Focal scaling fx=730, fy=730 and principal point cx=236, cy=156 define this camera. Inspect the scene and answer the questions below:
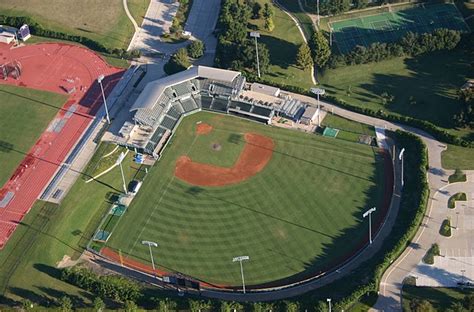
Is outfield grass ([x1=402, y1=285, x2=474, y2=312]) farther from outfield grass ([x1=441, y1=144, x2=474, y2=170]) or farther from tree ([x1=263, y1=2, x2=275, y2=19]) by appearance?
tree ([x1=263, y1=2, x2=275, y2=19])

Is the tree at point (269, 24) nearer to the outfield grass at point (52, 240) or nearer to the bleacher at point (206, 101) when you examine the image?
the bleacher at point (206, 101)

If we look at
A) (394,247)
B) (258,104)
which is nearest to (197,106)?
(258,104)

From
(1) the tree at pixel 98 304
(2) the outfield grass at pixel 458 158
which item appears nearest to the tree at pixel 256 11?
(2) the outfield grass at pixel 458 158

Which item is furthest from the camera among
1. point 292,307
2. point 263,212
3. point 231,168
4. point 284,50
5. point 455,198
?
point 284,50

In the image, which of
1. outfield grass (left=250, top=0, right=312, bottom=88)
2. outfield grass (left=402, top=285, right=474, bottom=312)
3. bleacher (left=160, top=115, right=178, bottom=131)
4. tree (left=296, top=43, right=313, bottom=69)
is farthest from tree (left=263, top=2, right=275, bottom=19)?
outfield grass (left=402, top=285, right=474, bottom=312)

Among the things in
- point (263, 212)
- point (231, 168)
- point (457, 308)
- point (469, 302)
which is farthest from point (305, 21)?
point (457, 308)

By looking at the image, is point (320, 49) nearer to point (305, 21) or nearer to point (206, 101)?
point (305, 21)

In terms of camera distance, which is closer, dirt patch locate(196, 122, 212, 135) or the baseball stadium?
the baseball stadium
